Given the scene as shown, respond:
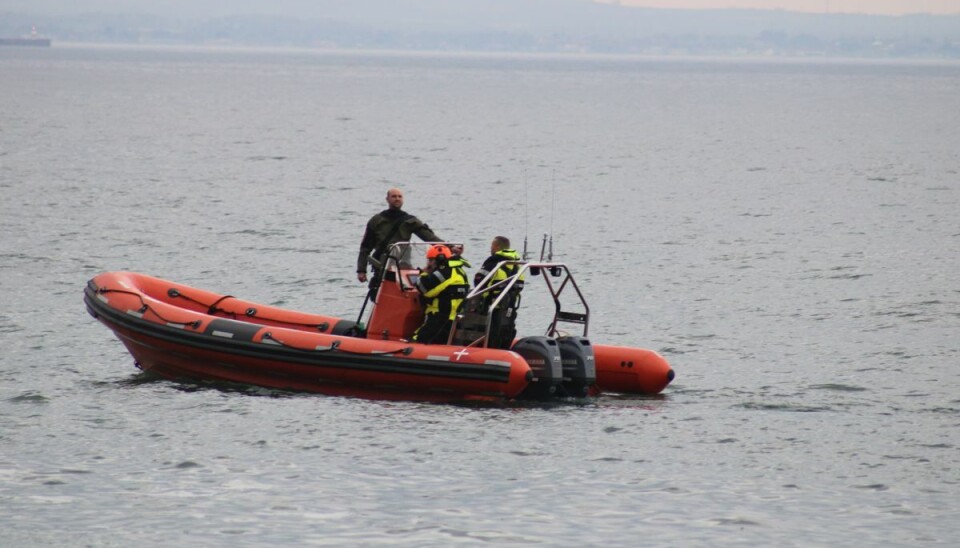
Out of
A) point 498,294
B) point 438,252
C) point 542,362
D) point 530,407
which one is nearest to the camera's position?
point 542,362

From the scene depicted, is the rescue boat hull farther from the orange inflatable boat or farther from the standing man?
the standing man

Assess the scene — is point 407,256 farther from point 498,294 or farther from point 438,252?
point 498,294

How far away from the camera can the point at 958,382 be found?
17.4m

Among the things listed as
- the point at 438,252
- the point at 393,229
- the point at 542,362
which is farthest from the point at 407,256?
the point at 542,362

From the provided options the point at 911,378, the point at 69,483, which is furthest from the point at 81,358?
the point at 911,378

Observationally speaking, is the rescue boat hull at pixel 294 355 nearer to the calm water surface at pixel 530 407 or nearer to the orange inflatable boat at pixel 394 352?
the orange inflatable boat at pixel 394 352

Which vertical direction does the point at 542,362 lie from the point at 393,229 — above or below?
below

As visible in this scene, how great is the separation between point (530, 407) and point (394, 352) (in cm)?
152

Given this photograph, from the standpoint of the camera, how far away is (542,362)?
15203mm

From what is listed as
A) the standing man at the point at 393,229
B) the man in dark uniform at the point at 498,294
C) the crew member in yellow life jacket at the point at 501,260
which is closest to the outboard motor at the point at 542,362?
the man in dark uniform at the point at 498,294

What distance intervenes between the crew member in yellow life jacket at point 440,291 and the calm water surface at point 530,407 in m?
0.96

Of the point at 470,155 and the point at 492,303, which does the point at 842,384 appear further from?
the point at 470,155

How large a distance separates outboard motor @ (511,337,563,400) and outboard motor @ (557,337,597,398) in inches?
6.9

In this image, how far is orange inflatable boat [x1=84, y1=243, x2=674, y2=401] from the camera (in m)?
15.2
